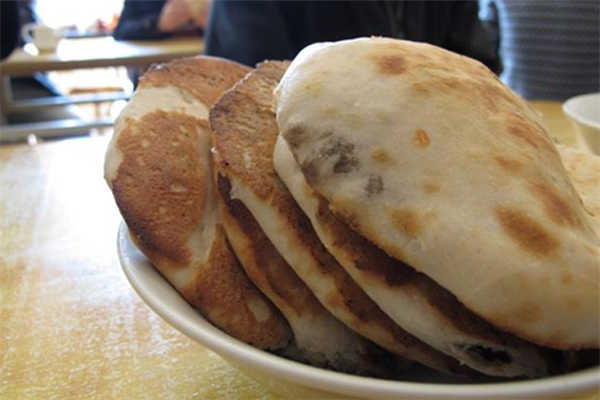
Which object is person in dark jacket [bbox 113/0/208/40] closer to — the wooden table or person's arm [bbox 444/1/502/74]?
the wooden table

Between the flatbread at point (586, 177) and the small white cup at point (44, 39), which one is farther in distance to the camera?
the small white cup at point (44, 39)

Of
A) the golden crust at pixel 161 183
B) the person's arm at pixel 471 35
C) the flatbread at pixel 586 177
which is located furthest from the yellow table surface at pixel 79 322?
the person's arm at pixel 471 35

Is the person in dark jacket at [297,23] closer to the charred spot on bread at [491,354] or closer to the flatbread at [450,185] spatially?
the flatbread at [450,185]

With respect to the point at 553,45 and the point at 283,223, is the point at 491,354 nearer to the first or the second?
the point at 283,223

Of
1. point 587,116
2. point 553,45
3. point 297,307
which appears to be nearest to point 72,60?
point 553,45

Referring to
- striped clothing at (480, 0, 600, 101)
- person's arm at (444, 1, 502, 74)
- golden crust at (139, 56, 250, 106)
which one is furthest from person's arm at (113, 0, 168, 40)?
golden crust at (139, 56, 250, 106)
